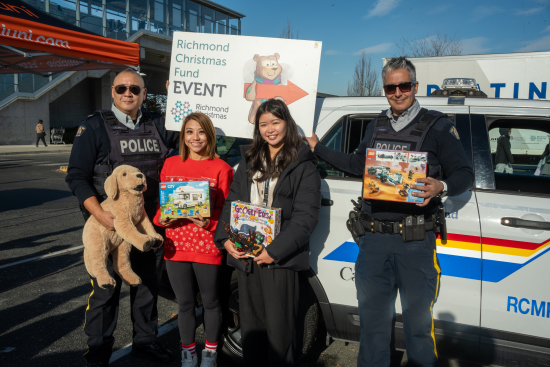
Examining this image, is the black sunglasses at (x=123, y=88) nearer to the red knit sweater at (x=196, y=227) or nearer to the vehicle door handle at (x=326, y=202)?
the red knit sweater at (x=196, y=227)

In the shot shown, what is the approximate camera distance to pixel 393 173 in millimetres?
1988

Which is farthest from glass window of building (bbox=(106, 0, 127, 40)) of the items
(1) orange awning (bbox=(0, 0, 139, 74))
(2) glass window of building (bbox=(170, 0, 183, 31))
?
(1) orange awning (bbox=(0, 0, 139, 74))

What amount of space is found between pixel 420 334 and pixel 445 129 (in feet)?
3.68

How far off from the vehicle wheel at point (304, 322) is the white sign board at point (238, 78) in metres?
1.10

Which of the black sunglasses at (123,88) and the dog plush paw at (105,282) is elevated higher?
the black sunglasses at (123,88)

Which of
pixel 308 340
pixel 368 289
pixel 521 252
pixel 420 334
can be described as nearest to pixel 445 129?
pixel 521 252

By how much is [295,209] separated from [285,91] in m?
0.99

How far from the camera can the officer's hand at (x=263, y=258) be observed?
2.14 m

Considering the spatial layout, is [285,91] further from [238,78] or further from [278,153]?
[278,153]

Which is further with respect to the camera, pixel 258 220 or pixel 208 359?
pixel 208 359

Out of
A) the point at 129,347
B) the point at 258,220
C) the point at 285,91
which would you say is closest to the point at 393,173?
the point at 258,220

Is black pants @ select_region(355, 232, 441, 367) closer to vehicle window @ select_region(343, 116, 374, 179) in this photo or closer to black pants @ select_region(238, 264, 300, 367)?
black pants @ select_region(238, 264, 300, 367)

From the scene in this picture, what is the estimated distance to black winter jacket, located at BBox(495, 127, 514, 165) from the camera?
3.74m

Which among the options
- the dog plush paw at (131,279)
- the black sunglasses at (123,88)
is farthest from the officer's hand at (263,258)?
the black sunglasses at (123,88)
